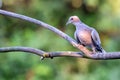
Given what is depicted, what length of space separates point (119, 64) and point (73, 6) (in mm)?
480

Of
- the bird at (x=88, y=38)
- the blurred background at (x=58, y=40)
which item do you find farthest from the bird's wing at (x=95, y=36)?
the blurred background at (x=58, y=40)

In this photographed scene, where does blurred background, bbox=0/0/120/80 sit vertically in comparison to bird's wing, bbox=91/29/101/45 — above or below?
above

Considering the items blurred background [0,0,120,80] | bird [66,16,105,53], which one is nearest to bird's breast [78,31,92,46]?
bird [66,16,105,53]

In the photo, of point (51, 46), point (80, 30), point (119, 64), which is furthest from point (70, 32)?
point (80, 30)

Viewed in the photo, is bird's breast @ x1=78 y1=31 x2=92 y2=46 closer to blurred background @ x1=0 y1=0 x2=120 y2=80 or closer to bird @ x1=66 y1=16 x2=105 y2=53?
bird @ x1=66 y1=16 x2=105 y2=53

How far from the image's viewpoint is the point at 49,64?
272cm

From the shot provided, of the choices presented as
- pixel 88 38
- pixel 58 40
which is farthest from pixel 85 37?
pixel 58 40

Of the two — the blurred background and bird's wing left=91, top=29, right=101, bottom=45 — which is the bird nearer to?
bird's wing left=91, top=29, right=101, bottom=45

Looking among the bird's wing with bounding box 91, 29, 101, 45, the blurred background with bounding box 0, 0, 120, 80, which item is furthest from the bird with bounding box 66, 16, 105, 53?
the blurred background with bounding box 0, 0, 120, 80

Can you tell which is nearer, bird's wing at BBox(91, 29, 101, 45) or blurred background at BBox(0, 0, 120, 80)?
bird's wing at BBox(91, 29, 101, 45)

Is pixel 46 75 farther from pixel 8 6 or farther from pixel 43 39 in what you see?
pixel 8 6

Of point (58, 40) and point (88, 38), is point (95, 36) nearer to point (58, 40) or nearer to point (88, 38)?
point (88, 38)

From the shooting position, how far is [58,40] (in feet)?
8.94

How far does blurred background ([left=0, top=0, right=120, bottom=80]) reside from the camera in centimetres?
261
